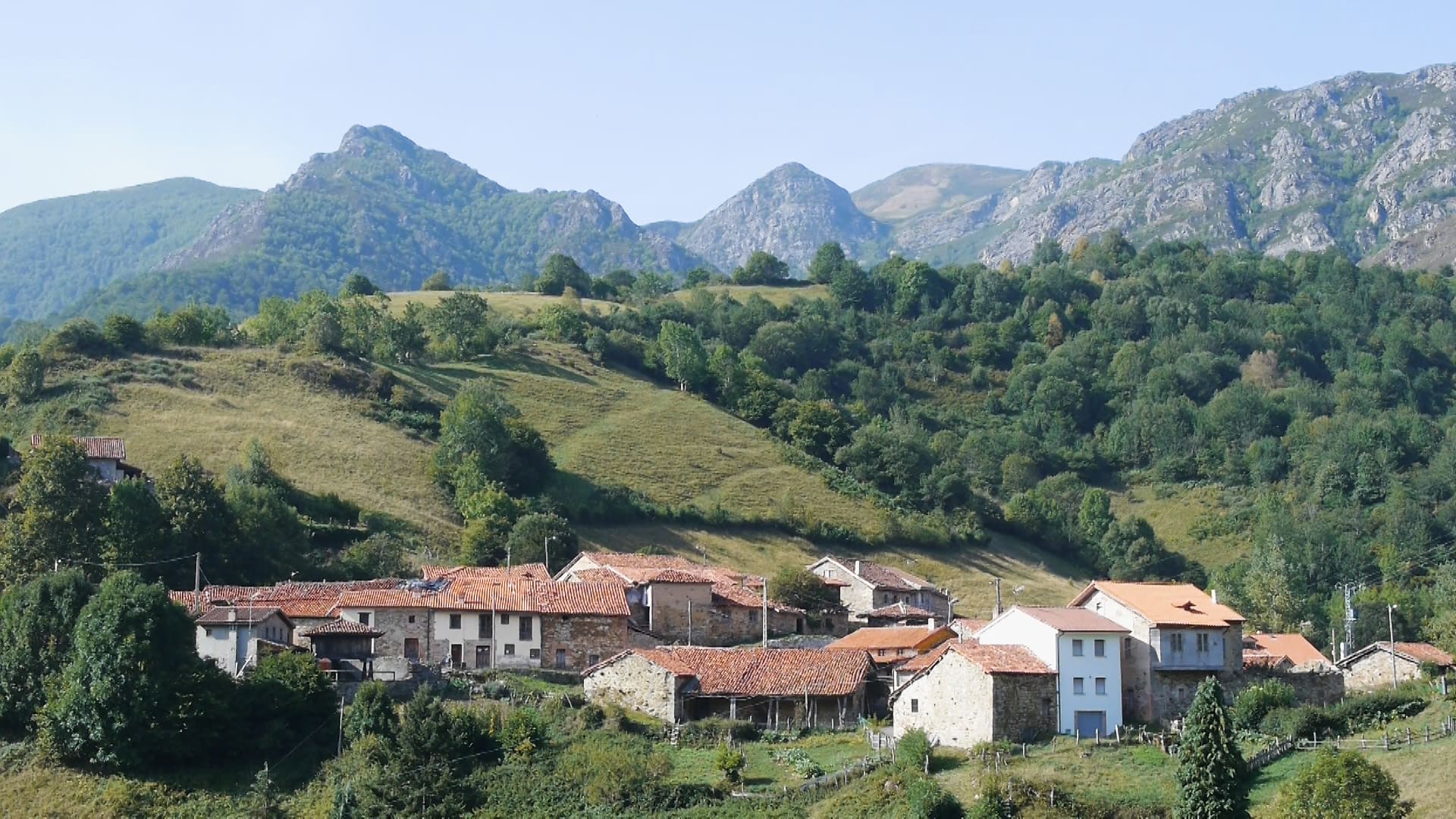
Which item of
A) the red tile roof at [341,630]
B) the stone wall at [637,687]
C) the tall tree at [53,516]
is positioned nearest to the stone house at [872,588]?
the stone wall at [637,687]

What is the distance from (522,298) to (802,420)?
47.8m

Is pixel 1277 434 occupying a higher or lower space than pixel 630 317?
lower

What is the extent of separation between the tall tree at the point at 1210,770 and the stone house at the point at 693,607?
24795 millimetres

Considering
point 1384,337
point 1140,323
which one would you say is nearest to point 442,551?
point 1140,323

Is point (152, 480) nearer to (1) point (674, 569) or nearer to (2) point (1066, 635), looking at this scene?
(1) point (674, 569)

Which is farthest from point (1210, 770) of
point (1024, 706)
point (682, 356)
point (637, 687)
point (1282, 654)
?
point (682, 356)

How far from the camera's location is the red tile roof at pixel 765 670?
54562mm

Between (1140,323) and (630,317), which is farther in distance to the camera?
(1140,323)

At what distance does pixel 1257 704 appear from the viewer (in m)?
51.3

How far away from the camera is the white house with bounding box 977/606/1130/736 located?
171 ft

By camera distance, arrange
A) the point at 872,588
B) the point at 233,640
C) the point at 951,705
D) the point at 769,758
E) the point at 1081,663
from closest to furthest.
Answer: the point at 769,758, the point at 951,705, the point at 1081,663, the point at 233,640, the point at 872,588

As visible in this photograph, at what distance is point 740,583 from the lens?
75500 millimetres

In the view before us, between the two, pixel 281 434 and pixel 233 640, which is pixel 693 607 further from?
pixel 281 434

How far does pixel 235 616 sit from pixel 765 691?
17.6 metres
